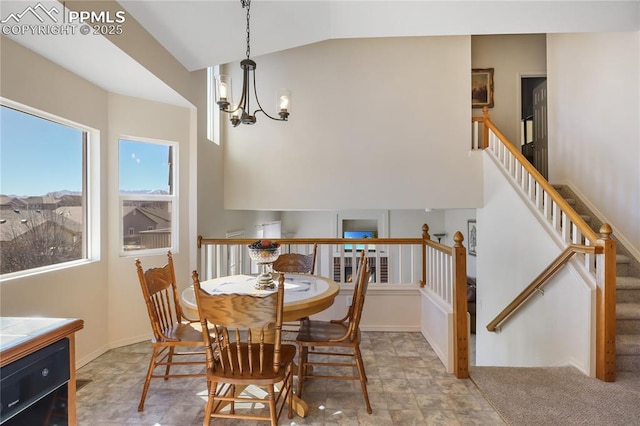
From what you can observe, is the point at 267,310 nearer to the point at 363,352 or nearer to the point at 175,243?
the point at 363,352

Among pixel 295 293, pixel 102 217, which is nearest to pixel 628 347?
pixel 295 293

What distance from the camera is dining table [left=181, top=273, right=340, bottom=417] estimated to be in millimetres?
2045

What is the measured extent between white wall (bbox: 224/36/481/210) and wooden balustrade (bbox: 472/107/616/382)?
0.36 metres

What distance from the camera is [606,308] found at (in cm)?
255

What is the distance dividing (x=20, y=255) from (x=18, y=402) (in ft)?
5.89

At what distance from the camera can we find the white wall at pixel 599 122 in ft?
12.0

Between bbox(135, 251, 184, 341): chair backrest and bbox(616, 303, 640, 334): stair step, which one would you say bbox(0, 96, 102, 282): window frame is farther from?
bbox(616, 303, 640, 334): stair step

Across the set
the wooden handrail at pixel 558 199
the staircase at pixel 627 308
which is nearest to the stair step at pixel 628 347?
the staircase at pixel 627 308

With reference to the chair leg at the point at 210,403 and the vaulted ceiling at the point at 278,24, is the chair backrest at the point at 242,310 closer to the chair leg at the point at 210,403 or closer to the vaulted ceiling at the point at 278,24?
the chair leg at the point at 210,403

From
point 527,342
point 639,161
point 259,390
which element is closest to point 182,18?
point 259,390

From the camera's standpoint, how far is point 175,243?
3750mm

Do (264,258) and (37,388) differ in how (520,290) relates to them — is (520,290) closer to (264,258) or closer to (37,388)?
(264,258)

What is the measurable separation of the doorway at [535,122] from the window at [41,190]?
6.05m

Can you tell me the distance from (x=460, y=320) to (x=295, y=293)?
1379 mm
